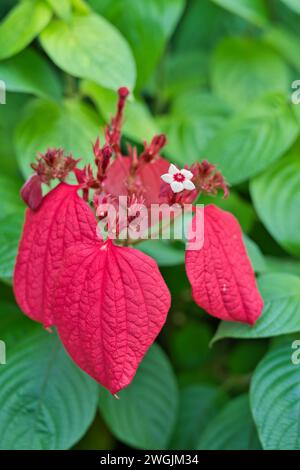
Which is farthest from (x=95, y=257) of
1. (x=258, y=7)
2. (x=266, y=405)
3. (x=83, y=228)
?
(x=258, y=7)

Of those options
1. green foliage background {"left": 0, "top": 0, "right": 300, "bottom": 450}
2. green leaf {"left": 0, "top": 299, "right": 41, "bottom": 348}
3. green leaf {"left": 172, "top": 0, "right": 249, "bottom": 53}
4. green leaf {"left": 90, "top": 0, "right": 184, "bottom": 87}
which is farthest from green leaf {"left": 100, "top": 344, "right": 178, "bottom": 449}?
green leaf {"left": 172, "top": 0, "right": 249, "bottom": 53}

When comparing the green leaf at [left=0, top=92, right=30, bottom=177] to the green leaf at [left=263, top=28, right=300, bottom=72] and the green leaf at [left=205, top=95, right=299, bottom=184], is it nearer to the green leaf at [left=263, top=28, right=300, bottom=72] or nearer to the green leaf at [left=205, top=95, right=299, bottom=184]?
the green leaf at [left=205, top=95, right=299, bottom=184]

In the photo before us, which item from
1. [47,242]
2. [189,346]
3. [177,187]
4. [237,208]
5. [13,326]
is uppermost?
[177,187]

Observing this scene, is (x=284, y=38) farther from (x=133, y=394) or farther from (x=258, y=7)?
(x=133, y=394)

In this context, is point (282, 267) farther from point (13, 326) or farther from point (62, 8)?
point (62, 8)

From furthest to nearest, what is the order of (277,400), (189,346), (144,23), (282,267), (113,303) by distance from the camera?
1. (189,346)
2. (144,23)
3. (282,267)
4. (277,400)
5. (113,303)

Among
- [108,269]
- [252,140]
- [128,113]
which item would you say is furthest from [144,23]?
[108,269]

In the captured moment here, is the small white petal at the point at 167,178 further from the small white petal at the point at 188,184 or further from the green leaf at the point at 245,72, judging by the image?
the green leaf at the point at 245,72
